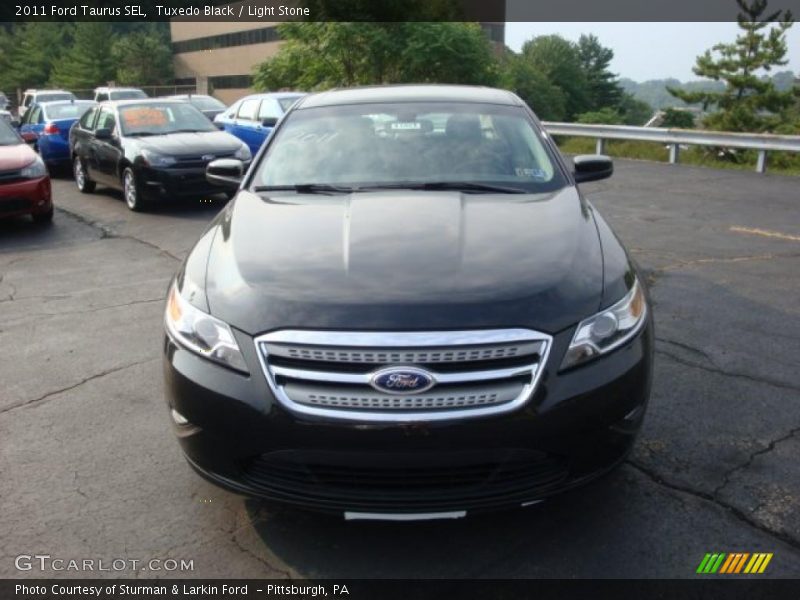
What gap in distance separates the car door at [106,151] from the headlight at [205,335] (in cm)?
889

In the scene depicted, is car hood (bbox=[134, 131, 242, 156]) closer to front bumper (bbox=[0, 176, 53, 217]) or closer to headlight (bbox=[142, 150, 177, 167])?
headlight (bbox=[142, 150, 177, 167])

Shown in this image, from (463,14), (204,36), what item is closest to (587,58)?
(204,36)

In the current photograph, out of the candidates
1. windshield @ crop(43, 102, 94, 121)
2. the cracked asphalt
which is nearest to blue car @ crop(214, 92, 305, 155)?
windshield @ crop(43, 102, 94, 121)

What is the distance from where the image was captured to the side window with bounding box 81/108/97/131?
1240cm

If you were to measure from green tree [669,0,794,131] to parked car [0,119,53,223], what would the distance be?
106ft

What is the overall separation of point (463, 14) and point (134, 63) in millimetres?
51687

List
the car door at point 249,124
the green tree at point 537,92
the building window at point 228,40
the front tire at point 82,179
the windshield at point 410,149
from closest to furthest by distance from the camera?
the windshield at point 410,149 → the front tire at point 82,179 → the car door at point 249,124 → the building window at point 228,40 → the green tree at point 537,92

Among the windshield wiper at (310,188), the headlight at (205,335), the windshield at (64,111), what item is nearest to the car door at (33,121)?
the windshield at (64,111)

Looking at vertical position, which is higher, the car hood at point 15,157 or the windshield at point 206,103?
the windshield at point 206,103

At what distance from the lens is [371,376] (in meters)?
2.47

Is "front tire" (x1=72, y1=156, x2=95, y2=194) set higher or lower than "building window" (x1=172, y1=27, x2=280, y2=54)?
lower

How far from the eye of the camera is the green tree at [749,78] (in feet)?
111

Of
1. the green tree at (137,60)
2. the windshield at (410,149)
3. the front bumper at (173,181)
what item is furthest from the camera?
the green tree at (137,60)

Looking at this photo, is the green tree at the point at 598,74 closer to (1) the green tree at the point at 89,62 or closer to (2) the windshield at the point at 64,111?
(1) the green tree at the point at 89,62
